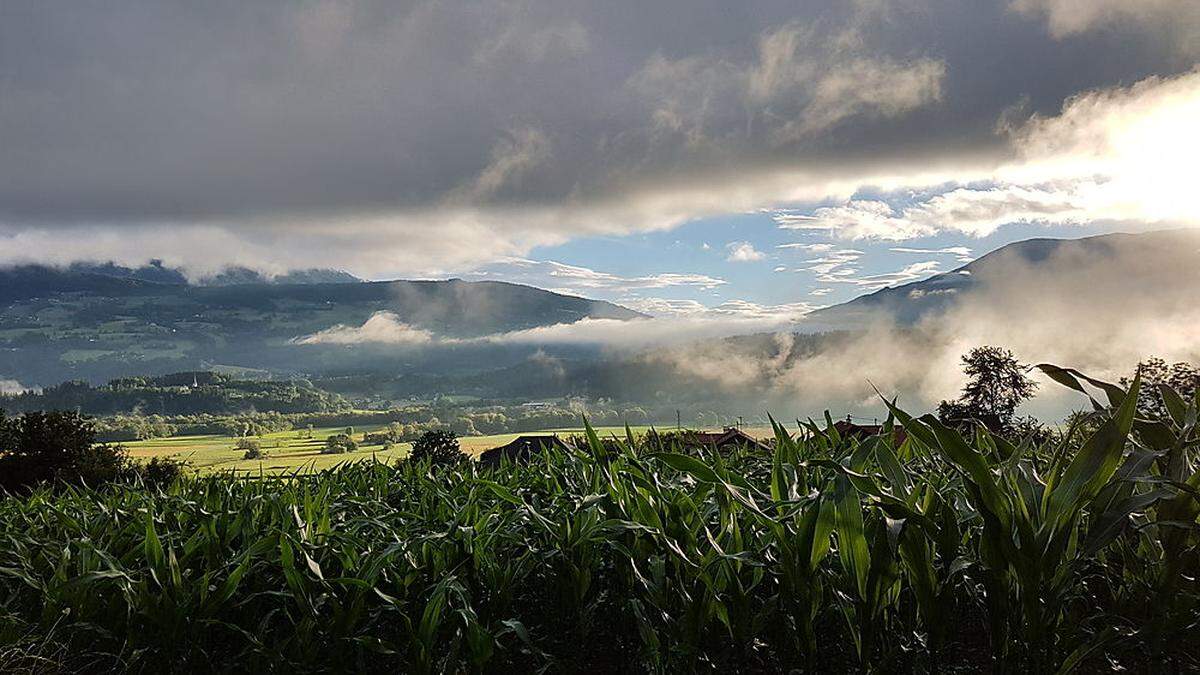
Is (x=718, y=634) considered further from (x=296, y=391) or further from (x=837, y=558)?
(x=296, y=391)

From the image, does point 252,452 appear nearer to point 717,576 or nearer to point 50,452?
point 50,452

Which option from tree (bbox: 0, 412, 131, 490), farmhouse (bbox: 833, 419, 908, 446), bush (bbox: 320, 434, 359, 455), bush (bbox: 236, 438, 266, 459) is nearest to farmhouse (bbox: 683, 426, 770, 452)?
farmhouse (bbox: 833, 419, 908, 446)

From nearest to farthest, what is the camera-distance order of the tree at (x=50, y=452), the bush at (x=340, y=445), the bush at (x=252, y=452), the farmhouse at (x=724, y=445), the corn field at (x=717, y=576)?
the corn field at (x=717, y=576), the farmhouse at (x=724, y=445), the bush at (x=252, y=452), the tree at (x=50, y=452), the bush at (x=340, y=445)

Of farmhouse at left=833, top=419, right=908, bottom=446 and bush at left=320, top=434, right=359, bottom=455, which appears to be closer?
farmhouse at left=833, top=419, right=908, bottom=446

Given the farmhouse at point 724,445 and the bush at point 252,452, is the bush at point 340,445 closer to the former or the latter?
the bush at point 252,452

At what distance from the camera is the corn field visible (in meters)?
1.52

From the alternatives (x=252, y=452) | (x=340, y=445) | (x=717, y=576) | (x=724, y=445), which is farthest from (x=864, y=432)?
(x=340, y=445)

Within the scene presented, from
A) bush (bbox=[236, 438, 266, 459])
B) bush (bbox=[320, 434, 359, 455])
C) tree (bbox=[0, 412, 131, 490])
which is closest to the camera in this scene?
bush (bbox=[236, 438, 266, 459])

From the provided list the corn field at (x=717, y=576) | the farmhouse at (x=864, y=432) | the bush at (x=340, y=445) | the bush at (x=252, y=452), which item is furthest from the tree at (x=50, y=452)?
the corn field at (x=717, y=576)

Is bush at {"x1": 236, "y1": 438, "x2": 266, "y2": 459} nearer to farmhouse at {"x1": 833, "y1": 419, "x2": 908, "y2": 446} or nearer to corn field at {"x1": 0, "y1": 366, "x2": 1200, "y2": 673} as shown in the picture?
corn field at {"x1": 0, "y1": 366, "x2": 1200, "y2": 673}

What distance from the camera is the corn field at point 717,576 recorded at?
1519 millimetres

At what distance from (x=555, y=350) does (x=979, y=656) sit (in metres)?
158

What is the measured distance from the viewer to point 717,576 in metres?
1.68

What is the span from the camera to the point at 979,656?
203cm
